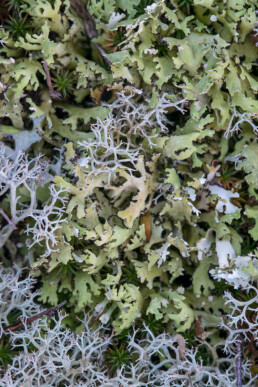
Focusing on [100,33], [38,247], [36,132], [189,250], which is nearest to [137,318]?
[189,250]

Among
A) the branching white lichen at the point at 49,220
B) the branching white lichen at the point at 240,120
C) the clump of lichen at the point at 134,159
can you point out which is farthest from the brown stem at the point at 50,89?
the branching white lichen at the point at 240,120

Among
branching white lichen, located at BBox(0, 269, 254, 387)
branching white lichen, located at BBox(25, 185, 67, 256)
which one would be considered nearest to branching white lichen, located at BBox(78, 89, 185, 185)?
branching white lichen, located at BBox(25, 185, 67, 256)

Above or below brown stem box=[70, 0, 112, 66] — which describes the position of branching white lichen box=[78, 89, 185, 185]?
below

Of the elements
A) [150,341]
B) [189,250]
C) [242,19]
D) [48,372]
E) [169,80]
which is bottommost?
[48,372]

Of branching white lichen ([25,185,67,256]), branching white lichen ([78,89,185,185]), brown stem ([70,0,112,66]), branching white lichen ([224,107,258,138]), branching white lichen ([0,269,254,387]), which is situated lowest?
branching white lichen ([0,269,254,387])

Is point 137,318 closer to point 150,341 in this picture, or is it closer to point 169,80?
point 150,341

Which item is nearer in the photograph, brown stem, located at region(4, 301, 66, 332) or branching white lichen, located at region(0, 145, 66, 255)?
branching white lichen, located at region(0, 145, 66, 255)

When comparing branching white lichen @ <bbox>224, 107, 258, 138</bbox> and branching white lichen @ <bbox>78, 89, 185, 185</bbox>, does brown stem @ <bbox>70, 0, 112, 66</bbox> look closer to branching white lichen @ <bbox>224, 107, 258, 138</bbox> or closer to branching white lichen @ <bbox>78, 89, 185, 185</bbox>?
branching white lichen @ <bbox>78, 89, 185, 185</bbox>

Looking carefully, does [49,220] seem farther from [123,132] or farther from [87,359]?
[87,359]
